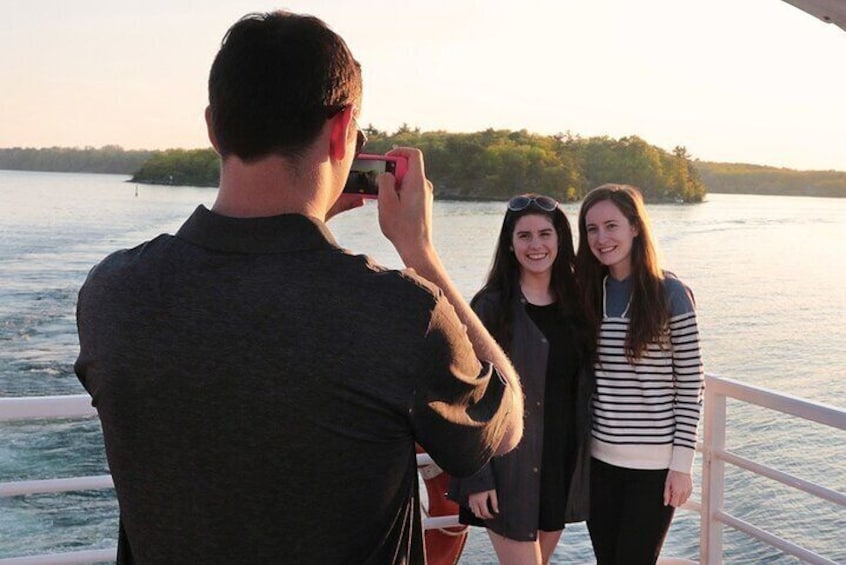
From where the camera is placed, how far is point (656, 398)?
2.19 meters

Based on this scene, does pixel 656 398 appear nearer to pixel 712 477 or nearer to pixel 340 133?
pixel 712 477

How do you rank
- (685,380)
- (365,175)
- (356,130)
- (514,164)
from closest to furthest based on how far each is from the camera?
1. (356,130)
2. (365,175)
3. (685,380)
4. (514,164)

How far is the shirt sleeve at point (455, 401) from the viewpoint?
0.76 m

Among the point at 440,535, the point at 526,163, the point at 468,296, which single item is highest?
the point at 526,163

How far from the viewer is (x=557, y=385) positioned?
2221 mm

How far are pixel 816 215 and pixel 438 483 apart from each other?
5232cm

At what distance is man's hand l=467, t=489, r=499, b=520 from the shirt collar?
1510mm

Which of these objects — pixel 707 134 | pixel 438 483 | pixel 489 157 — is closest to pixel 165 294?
pixel 438 483

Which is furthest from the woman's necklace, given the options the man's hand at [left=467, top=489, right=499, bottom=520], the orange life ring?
the orange life ring

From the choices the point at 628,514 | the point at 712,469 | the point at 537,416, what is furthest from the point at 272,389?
the point at 712,469

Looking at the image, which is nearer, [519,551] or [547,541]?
[519,551]

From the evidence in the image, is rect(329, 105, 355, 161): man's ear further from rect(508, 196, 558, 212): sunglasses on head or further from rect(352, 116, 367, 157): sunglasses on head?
rect(508, 196, 558, 212): sunglasses on head

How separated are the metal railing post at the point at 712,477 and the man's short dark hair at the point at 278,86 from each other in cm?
194

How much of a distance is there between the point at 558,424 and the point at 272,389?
157 cm
